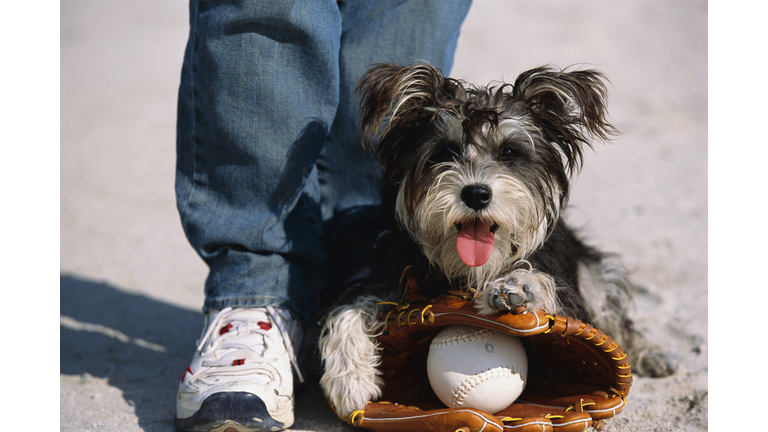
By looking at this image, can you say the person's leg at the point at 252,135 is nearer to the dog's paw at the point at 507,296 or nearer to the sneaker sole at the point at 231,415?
the sneaker sole at the point at 231,415

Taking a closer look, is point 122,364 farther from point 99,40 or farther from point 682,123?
point 99,40

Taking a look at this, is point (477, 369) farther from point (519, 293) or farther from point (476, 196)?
point (476, 196)

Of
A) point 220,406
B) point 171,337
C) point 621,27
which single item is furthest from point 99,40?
point 220,406

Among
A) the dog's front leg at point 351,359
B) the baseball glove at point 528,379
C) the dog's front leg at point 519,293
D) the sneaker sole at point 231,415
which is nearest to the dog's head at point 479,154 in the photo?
the dog's front leg at point 519,293

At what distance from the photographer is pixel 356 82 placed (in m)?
3.29

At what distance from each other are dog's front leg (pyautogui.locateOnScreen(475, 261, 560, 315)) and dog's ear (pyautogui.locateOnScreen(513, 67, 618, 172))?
0.53 metres

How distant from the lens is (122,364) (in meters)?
3.58

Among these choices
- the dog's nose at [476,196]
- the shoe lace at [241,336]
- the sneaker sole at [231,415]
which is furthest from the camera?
the shoe lace at [241,336]

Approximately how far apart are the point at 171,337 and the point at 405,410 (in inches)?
86.5

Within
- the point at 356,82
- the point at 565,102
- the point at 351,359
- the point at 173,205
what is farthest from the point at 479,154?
the point at 173,205

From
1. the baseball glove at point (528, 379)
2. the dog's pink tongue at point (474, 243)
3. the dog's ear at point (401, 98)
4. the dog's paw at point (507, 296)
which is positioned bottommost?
the baseball glove at point (528, 379)

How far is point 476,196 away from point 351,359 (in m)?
0.89

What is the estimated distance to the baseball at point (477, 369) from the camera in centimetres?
235

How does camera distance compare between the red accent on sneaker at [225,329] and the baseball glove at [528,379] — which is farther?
the red accent on sneaker at [225,329]
